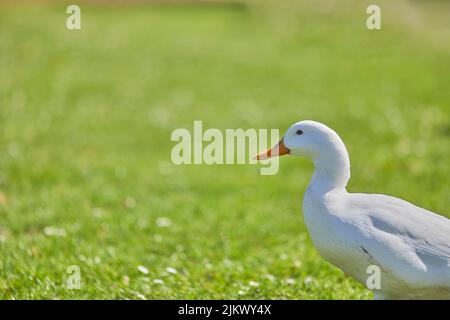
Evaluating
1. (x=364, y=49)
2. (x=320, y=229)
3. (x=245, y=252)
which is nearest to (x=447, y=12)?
(x=364, y=49)

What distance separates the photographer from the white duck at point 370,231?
3.86 meters

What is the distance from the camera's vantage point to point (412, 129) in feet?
35.0

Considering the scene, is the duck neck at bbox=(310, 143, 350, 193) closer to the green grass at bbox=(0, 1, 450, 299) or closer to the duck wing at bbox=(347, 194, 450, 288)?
the duck wing at bbox=(347, 194, 450, 288)

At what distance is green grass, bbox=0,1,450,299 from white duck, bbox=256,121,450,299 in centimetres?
100

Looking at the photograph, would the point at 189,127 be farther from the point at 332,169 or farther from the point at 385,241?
the point at 385,241

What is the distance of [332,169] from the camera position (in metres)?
4.25

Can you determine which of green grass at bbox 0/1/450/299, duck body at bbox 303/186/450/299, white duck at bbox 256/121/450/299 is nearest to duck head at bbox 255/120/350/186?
white duck at bbox 256/121/450/299

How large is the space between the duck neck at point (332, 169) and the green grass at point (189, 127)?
1.07 m

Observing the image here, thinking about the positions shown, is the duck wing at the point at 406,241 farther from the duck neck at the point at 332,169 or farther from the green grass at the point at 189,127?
the green grass at the point at 189,127

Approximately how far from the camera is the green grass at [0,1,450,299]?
5.68 m

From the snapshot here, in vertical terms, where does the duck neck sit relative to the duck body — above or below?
above

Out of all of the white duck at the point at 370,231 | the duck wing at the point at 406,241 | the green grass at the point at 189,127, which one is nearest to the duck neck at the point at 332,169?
the white duck at the point at 370,231

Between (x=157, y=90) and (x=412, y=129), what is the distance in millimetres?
5469
